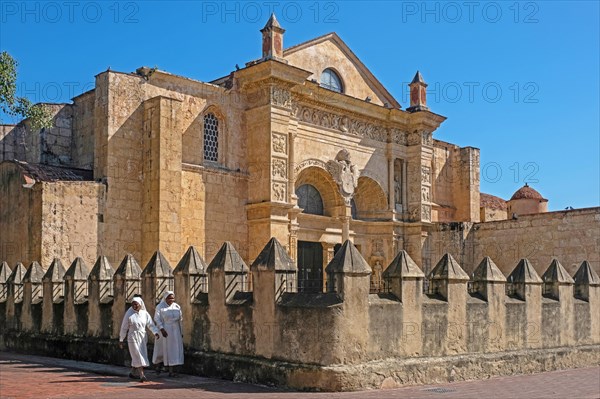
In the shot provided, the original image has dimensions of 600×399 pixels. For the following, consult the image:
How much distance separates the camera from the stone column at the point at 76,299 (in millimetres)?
15469

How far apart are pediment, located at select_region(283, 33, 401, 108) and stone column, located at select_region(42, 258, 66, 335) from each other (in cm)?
1239

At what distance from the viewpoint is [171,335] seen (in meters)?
12.3

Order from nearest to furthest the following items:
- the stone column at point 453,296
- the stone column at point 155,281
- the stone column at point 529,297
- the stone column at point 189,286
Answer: the stone column at point 453,296 < the stone column at point 189,286 < the stone column at point 155,281 < the stone column at point 529,297

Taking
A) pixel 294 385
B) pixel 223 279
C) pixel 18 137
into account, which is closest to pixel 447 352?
pixel 294 385

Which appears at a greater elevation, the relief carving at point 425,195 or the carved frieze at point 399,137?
the carved frieze at point 399,137

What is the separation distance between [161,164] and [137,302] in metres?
9.11

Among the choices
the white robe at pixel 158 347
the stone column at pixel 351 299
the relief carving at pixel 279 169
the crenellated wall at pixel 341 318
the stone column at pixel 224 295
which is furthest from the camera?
the relief carving at pixel 279 169

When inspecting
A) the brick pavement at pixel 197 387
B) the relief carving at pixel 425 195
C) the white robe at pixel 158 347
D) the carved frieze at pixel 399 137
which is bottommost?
the brick pavement at pixel 197 387

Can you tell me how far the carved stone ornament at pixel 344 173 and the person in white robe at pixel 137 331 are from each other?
581 inches

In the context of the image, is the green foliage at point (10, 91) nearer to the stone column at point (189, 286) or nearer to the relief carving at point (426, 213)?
the stone column at point (189, 286)

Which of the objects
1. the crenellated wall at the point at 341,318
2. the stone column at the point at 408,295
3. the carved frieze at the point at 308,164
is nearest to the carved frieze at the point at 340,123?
the carved frieze at the point at 308,164

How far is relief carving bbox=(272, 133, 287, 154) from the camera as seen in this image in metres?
23.7

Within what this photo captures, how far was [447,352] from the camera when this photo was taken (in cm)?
1239

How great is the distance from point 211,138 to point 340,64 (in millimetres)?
7221
